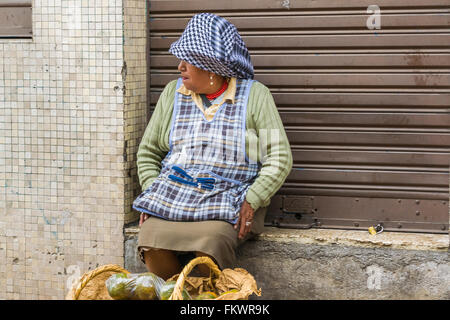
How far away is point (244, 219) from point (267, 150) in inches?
16.9

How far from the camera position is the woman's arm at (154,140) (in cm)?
453

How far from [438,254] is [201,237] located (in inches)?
55.8

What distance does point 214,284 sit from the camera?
415cm

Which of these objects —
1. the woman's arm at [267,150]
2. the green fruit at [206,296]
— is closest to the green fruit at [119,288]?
the green fruit at [206,296]

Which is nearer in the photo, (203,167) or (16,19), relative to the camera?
(203,167)

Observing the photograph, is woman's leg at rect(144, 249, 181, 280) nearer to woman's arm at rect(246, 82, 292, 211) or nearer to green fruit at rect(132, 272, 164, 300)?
green fruit at rect(132, 272, 164, 300)

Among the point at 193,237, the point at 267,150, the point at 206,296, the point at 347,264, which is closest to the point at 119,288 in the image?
the point at 206,296

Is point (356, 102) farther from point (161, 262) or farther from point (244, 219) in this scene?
point (161, 262)

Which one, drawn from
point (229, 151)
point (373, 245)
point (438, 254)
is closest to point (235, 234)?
point (229, 151)

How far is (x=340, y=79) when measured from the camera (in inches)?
184

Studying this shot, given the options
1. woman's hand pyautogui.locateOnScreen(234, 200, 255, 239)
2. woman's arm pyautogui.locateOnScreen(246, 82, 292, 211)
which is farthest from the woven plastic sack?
woman's arm pyautogui.locateOnScreen(246, 82, 292, 211)

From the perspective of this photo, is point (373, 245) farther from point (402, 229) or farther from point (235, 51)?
point (235, 51)

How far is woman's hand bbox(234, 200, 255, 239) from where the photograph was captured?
4.27 m

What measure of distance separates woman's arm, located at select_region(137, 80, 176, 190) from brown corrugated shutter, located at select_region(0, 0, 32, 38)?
1.04 m
